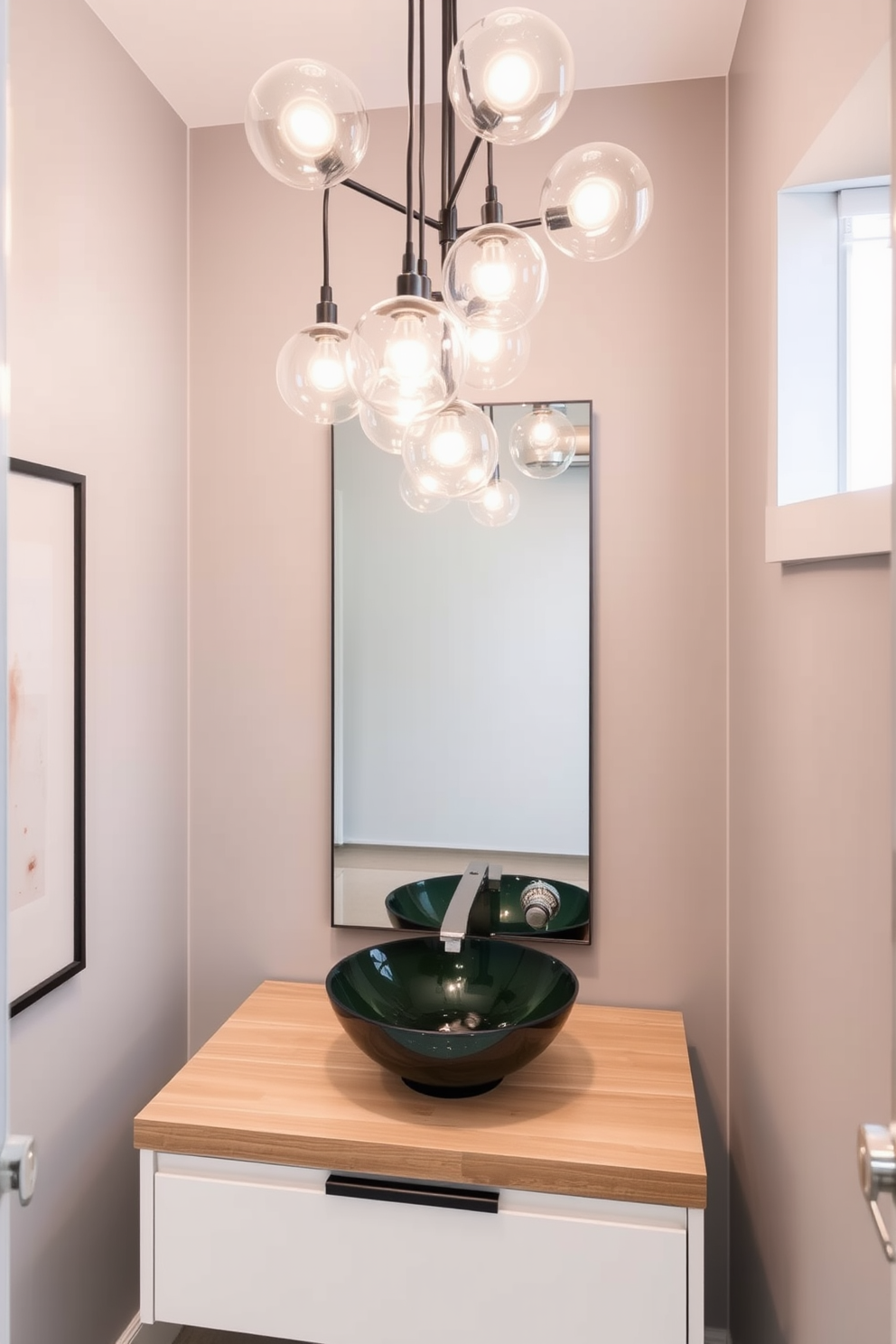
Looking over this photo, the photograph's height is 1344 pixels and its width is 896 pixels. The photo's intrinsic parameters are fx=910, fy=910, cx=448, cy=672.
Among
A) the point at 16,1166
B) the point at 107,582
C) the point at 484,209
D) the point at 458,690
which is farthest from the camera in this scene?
the point at 458,690

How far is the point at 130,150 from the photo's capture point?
5.86 ft

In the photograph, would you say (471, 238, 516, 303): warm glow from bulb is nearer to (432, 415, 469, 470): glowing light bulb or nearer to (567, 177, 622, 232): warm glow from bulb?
(567, 177, 622, 232): warm glow from bulb

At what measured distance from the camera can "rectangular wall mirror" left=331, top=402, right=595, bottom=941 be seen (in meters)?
1.90

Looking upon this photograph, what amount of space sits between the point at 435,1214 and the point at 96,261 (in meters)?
1.71

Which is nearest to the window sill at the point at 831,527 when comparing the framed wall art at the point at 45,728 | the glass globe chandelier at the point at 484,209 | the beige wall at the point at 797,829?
the beige wall at the point at 797,829

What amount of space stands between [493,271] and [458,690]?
1.09 m

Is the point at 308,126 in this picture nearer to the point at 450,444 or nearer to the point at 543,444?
the point at 450,444

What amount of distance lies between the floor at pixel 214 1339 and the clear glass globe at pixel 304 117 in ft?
7.07

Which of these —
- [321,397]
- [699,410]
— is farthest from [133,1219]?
[699,410]

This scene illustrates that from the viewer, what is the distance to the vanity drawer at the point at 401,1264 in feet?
4.33

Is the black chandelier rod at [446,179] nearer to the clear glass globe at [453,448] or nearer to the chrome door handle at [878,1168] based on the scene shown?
the clear glass globe at [453,448]

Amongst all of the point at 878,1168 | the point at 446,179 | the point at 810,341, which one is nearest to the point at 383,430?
the point at 446,179

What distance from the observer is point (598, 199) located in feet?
3.07

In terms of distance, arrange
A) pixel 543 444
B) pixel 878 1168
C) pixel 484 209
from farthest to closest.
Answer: pixel 543 444
pixel 484 209
pixel 878 1168
